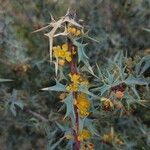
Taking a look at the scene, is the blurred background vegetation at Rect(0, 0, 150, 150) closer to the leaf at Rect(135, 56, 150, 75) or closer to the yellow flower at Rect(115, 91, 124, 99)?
the leaf at Rect(135, 56, 150, 75)

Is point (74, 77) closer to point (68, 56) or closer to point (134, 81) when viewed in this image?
point (68, 56)

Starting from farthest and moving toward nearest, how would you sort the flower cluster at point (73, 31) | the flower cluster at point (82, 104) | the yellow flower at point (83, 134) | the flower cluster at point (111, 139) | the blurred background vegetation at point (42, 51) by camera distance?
the blurred background vegetation at point (42, 51) → the flower cluster at point (111, 139) → the yellow flower at point (83, 134) → the flower cluster at point (82, 104) → the flower cluster at point (73, 31)

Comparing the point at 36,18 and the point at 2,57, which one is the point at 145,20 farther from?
the point at 2,57

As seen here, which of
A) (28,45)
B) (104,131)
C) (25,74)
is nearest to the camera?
(104,131)

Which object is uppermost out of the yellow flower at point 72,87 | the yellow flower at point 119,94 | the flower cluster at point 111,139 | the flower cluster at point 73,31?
the flower cluster at point 73,31

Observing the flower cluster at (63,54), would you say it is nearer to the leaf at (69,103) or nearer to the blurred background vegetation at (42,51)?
the leaf at (69,103)

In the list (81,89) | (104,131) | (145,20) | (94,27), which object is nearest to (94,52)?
(94,27)

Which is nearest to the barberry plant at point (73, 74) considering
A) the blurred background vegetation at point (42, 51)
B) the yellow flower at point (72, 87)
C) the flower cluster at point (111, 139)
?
the yellow flower at point (72, 87)
